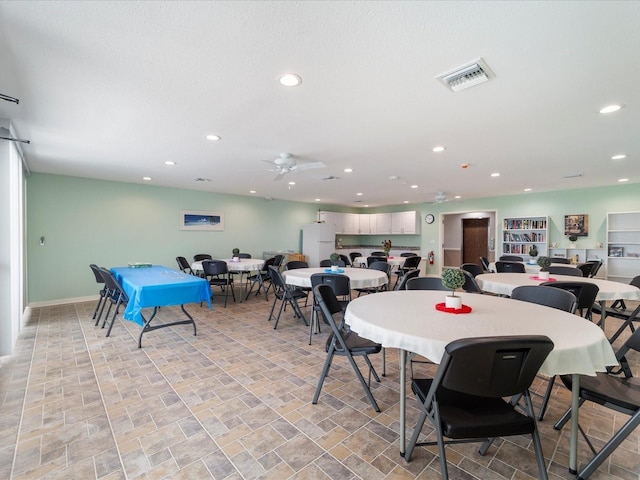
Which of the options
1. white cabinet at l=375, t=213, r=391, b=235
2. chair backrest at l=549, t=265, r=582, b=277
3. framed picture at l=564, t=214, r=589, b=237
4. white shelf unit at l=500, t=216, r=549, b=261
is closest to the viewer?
chair backrest at l=549, t=265, r=582, b=277

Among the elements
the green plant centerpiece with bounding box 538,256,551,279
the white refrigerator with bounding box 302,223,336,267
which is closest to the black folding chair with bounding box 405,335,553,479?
the green plant centerpiece with bounding box 538,256,551,279

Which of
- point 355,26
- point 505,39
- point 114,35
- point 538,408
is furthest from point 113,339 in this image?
point 505,39

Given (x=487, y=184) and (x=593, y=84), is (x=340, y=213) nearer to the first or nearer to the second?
(x=487, y=184)

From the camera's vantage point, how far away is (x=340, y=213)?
10516 millimetres

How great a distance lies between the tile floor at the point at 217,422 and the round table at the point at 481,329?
335 millimetres

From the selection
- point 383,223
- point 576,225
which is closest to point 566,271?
point 576,225

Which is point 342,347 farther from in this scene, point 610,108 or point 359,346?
point 610,108

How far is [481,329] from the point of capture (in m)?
1.61

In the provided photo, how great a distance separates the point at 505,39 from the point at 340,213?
8.82 meters

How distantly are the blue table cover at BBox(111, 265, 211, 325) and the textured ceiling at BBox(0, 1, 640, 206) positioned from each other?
1.74m

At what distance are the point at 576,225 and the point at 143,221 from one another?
10.1 metres

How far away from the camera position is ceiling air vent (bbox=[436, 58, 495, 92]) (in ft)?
6.47

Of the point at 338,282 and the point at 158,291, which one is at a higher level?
the point at 338,282

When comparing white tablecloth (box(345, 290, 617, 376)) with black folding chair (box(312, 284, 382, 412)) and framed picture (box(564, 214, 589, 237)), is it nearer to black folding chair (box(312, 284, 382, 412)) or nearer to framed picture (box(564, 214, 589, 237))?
black folding chair (box(312, 284, 382, 412))
